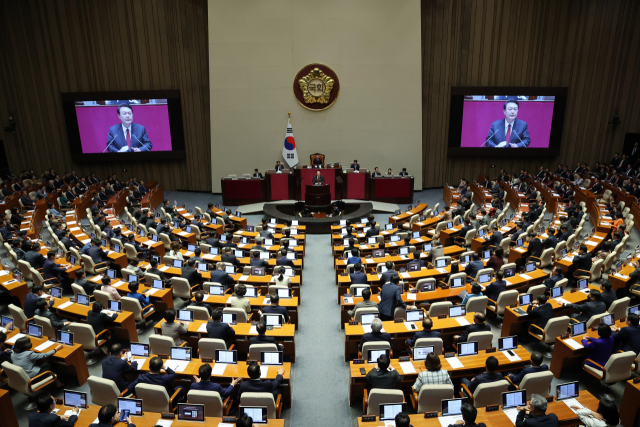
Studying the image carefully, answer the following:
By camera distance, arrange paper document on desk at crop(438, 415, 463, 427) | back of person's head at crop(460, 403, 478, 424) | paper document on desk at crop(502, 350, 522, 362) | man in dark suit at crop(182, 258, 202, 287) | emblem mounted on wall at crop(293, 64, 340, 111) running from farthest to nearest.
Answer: emblem mounted on wall at crop(293, 64, 340, 111), man in dark suit at crop(182, 258, 202, 287), paper document on desk at crop(502, 350, 522, 362), paper document on desk at crop(438, 415, 463, 427), back of person's head at crop(460, 403, 478, 424)

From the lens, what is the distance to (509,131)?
21.3 meters

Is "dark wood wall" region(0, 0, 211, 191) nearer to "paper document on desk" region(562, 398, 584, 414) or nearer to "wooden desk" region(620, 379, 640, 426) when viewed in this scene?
"paper document on desk" region(562, 398, 584, 414)

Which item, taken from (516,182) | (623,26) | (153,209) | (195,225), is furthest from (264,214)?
(623,26)

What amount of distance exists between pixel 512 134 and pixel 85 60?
70.5 ft

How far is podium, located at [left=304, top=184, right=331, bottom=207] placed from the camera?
17625 mm

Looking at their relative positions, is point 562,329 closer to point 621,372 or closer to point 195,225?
point 621,372

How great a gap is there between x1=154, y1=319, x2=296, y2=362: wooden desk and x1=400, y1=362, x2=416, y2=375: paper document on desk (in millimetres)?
2027

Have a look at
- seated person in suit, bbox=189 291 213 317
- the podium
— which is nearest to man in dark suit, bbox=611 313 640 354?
seated person in suit, bbox=189 291 213 317

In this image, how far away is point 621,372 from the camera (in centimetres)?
646

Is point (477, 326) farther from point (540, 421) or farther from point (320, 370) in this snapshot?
point (320, 370)

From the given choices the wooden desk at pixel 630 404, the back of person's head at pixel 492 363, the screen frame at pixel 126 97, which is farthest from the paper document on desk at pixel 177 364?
the screen frame at pixel 126 97

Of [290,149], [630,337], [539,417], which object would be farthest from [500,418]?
[290,149]

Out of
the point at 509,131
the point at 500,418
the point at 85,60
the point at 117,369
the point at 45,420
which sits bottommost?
the point at 500,418

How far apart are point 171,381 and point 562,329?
6591mm
